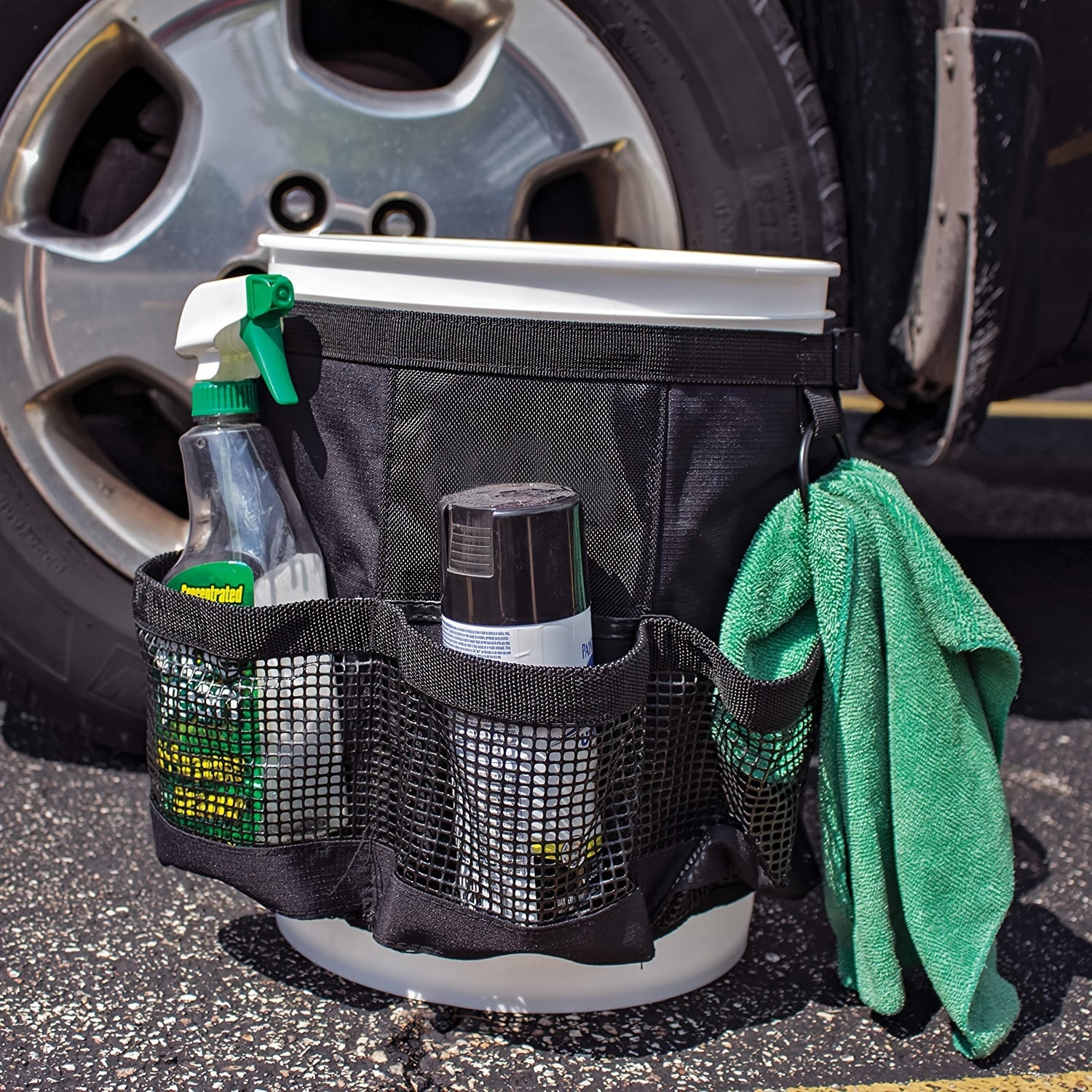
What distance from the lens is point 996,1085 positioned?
1081 mm

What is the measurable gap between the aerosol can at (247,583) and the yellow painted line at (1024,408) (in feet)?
6.07

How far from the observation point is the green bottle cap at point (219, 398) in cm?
112

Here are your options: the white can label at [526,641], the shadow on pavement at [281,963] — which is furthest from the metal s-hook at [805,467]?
the shadow on pavement at [281,963]

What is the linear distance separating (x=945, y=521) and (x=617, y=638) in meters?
1.65

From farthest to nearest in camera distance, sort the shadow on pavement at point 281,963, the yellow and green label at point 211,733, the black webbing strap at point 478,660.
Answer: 1. the shadow on pavement at point 281,963
2. the yellow and green label at point 211,733
3. the black webbing strap at point 478,660

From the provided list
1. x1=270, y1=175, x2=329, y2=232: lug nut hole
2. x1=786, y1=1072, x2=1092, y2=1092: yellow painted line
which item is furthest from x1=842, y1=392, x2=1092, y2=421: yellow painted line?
x1=786, y1=1072, x2=1092, y2=1092: yellow painted line

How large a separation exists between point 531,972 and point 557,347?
0.57m

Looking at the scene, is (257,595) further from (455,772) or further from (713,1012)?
(713,1012)

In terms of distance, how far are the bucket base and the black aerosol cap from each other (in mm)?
336

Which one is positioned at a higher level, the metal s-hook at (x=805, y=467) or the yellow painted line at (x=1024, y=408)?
the metal s-hook at (x=805, y=467)

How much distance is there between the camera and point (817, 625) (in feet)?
3.58

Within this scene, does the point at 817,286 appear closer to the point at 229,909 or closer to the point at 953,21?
the point at 953,21

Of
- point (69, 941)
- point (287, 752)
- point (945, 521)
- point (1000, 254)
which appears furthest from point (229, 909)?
point (945, 521)

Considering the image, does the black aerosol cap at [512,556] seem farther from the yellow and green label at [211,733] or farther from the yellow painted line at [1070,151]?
the yellow painted line at [1070,151]
